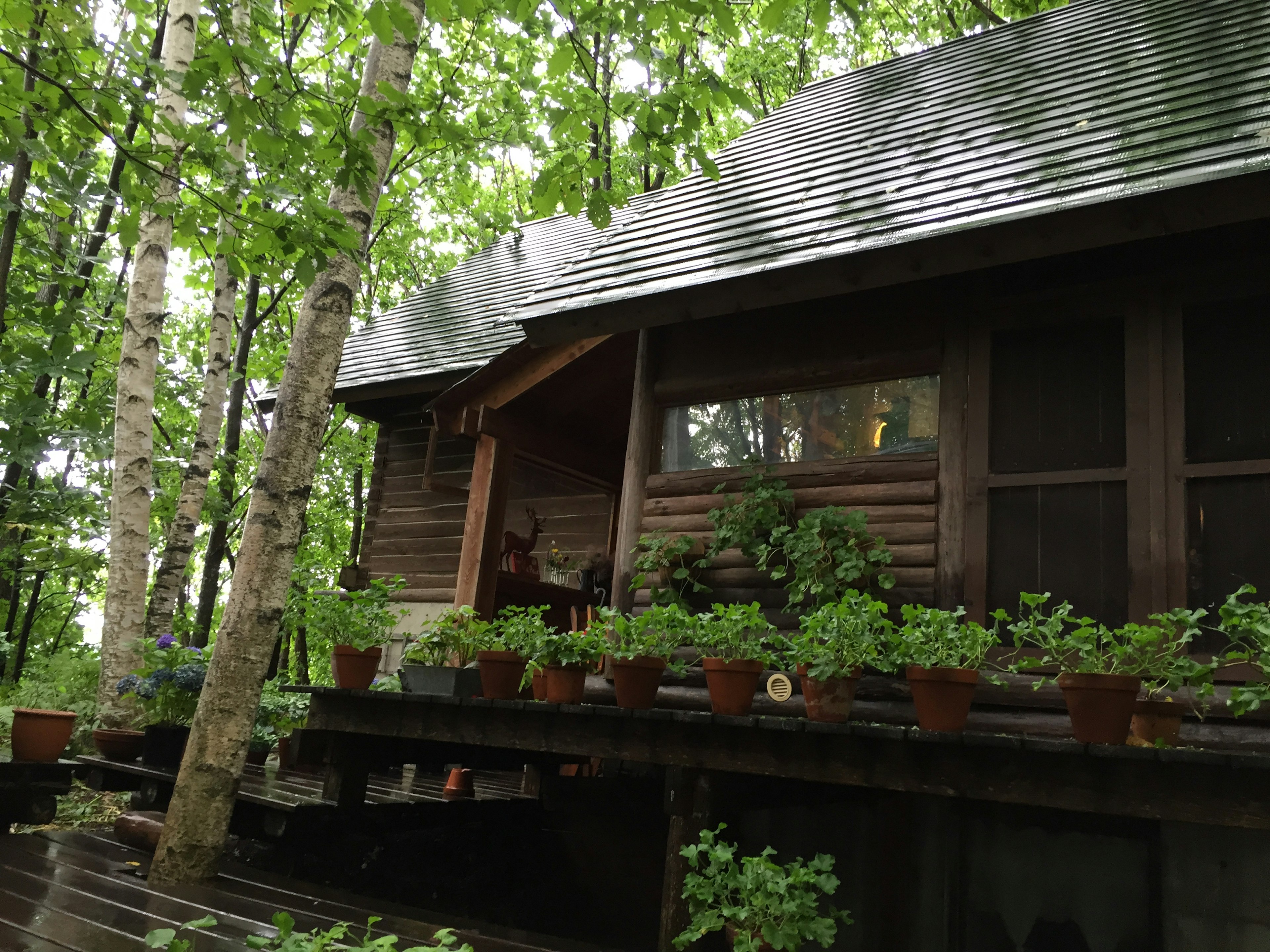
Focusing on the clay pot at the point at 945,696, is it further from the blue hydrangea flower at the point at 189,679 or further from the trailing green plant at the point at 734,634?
the blue hydrangea flower at the point at 189,679

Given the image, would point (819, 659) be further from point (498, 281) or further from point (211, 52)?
point (498, 281)

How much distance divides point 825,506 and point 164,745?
4.89m

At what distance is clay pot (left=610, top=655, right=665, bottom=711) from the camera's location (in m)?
4.87

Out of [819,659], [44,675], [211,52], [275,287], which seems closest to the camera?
[211,52]

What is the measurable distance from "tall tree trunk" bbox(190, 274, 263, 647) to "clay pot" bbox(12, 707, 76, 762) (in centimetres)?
526

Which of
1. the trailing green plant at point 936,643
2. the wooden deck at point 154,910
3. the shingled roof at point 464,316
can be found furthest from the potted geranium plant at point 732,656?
the shingled roof at point 464,316

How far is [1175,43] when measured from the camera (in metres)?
6.75

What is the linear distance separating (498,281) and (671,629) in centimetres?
893

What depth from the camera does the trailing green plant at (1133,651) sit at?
12.4ft

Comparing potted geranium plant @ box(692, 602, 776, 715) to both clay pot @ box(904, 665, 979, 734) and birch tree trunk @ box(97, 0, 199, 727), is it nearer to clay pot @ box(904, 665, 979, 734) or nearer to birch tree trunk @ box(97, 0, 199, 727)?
clay pot @ box(904, 665, 979, 734)

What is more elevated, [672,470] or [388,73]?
[388,73]

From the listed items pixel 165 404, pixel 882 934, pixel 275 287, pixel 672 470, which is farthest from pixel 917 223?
pixel 165 404

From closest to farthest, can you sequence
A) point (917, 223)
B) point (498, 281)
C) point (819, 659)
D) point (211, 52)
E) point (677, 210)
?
1. point (211, 52)
2. point (819, 659)
3. point (917, 223)
4. point (677, 210)
5. point (498, 281)

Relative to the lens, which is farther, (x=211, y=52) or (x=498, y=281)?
(x=498, y=281)
